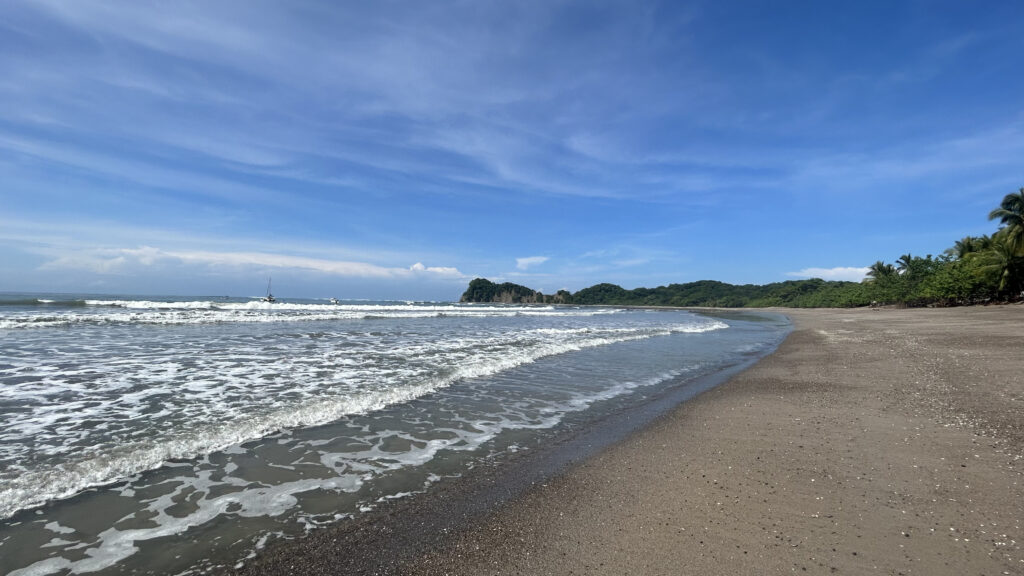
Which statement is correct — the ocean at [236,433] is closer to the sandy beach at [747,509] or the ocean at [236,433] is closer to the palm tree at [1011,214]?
the sandy beach at [747,509]

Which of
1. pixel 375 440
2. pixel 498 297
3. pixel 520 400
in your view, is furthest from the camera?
pixel 498 297

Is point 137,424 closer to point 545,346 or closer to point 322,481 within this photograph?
point 322,481

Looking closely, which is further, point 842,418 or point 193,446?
point 842,418

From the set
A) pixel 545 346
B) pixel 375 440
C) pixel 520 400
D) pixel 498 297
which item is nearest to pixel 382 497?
pixel 375 440

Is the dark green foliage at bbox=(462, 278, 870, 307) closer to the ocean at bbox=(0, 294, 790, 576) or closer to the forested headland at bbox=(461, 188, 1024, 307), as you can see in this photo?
the forested headland at bbox=(461, 188, 1024, 307)

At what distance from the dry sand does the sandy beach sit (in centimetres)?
1

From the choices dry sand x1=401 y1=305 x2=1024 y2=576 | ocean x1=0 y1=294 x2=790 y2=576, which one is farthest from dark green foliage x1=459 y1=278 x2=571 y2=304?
dry sand x1=401 y1=305 x2=1024 y2=576

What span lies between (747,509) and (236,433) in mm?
5904

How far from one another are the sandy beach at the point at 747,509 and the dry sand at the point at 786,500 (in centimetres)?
1

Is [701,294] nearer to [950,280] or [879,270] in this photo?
[879,270]

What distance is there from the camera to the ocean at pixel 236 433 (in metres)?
3.39

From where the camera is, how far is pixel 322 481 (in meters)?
4.38

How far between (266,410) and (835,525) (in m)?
7.09

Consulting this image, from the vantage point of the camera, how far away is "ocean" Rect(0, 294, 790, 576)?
3.39m
